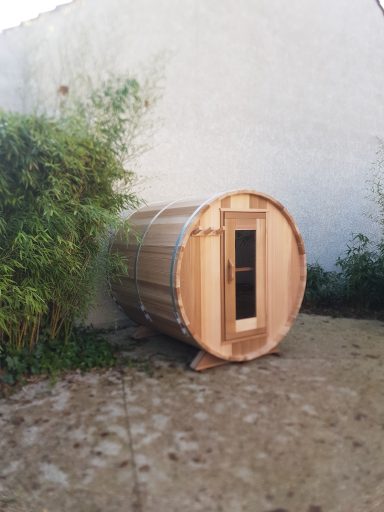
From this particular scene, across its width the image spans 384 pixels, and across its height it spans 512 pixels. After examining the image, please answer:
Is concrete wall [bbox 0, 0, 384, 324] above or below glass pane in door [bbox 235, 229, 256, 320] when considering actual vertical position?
above

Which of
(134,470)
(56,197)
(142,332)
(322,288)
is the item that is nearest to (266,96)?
(322,288)

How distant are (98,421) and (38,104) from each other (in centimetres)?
184

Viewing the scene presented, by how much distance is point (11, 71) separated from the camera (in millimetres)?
2395

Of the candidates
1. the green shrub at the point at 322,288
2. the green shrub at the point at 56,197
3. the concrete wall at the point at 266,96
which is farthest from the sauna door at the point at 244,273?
the green shrub at the point at 322,288

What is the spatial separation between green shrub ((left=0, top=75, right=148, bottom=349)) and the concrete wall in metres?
0.49

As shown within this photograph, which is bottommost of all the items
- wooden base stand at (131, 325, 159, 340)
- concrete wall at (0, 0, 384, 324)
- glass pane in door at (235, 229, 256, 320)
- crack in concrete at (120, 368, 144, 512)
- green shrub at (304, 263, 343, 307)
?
crack in concrete at (120, 368, 144, 512)

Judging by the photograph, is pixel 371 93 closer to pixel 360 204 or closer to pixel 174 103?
pixel 360 204

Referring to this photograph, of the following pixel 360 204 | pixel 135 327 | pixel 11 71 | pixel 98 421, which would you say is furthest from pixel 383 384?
pixel 360 204

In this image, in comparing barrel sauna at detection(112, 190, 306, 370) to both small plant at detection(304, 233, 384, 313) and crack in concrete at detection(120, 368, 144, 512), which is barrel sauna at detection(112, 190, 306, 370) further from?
small plant at detection(304, 233, 384, 313)

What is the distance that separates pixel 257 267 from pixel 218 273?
39cm

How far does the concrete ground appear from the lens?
1903mm

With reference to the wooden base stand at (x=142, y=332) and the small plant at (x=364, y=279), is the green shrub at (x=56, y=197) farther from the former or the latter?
the small plant at (x=364, y=279)

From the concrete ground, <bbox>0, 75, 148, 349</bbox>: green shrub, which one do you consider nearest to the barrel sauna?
the concrete ground

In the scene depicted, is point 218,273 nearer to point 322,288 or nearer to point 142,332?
point 142,332
